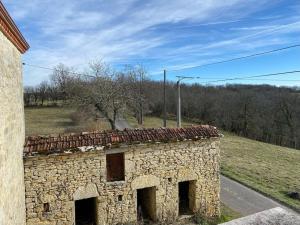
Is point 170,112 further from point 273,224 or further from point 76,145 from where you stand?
point 273,224

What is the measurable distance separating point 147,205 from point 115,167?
2270 mm

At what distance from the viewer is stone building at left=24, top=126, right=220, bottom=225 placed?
10297 millimetres

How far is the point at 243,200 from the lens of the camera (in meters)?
15.7

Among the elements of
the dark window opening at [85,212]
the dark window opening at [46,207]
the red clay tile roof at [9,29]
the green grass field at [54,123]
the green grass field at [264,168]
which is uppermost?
the red clay tile roof at [9,29]

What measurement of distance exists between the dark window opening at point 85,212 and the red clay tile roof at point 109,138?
2.30 meters

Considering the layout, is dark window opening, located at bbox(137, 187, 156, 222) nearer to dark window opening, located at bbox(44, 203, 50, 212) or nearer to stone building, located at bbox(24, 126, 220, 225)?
stone building, located at bbox(24, 126, 220, 225)

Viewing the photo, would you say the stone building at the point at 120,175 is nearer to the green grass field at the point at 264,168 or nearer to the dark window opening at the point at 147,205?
the dark window opening at the point at 147,205

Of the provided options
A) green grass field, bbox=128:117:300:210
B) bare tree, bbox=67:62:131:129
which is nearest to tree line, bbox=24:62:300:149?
bare tree, bbox=67:62:131:129

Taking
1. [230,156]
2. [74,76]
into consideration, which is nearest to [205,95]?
[74,76]

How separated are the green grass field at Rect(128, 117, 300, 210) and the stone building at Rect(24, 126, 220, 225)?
537cm

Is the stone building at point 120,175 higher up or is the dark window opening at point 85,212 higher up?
the stone building at point 120,175

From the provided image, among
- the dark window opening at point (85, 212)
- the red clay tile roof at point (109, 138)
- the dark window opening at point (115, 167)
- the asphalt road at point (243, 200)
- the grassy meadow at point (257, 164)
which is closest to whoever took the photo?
the red clay tile roof at point (109, 138)

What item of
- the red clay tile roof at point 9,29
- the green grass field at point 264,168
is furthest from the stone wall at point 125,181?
the green grass field at point 264,168

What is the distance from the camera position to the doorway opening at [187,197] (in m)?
12.7
